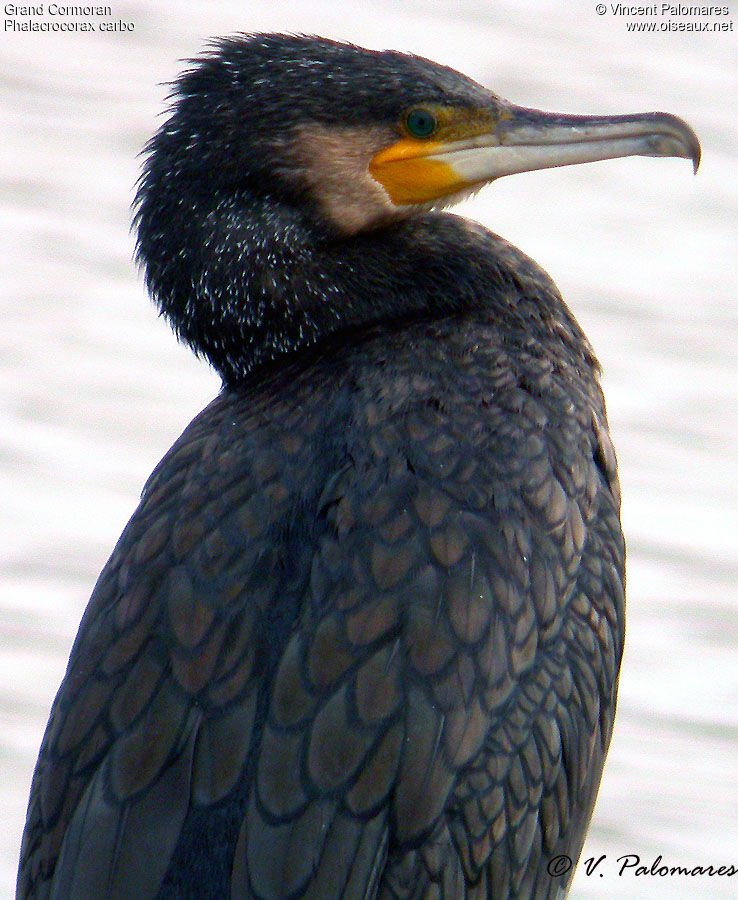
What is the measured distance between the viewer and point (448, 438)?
10.2 feet

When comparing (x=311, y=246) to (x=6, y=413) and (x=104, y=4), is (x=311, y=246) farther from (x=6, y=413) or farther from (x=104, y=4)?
(x=104, y=4)

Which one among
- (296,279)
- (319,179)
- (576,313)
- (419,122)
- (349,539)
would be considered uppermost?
(419,122)

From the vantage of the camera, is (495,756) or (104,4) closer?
(495,756)

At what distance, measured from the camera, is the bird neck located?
3.31m

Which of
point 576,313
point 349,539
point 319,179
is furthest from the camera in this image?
point 576,313

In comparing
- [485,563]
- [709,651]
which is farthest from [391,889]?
[709,651]

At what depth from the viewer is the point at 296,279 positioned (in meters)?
3.36

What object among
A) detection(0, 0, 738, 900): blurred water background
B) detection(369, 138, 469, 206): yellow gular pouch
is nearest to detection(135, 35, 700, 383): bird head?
detection(369, 138, 469, 206): yellow gular pouch

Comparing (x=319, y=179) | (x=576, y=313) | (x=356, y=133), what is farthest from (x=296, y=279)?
(x=576, y=313)

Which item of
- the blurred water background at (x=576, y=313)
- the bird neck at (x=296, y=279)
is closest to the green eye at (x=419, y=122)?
the bird neck at (x=296, y=279)

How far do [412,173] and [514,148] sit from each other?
0.20 meters

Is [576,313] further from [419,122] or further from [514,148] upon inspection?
[419,122]

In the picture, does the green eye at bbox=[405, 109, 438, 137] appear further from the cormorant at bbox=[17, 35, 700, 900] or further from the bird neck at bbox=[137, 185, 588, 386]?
the bird neck at bbox=[137, 185, 588, 386]

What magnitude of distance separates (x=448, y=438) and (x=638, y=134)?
2.46ft
